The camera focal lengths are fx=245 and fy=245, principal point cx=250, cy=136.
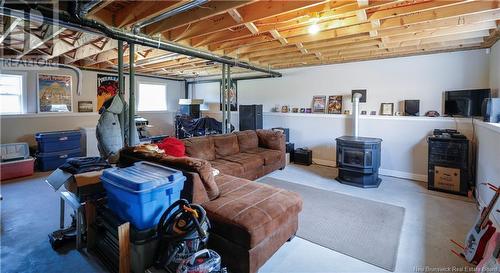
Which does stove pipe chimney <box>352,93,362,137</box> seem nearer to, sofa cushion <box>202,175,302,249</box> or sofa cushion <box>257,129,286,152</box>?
sofa cushion <box>257,129,286,152</box>

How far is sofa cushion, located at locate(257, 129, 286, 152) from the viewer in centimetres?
529

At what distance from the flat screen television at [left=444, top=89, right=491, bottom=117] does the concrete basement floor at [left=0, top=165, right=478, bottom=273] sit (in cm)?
144

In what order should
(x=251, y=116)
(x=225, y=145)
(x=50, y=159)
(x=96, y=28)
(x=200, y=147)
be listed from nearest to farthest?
(x=96, y=28)
(x=200, y=147)
(x=225, y=145)
(x=50, y=159)
(x=251, y=116)

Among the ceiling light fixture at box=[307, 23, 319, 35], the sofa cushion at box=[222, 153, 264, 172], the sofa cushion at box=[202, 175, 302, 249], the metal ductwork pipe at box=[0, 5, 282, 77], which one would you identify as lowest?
the sofa cushion at box=[202, 175, 302, 249]

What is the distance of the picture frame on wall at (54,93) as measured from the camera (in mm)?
5727

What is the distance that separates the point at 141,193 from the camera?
1743 millimetres

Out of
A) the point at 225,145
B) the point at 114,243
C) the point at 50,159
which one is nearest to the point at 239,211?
the point at 114,243

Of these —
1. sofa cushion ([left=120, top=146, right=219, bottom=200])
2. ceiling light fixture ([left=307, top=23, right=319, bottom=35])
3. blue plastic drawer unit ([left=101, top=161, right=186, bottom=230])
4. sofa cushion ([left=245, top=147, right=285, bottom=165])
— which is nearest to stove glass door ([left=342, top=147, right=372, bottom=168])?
sofa cushion ([left=245, top=147, right=285, bottom=165])

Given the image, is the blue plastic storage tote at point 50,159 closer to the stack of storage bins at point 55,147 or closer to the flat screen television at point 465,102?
the stack of storage bins at point 55,147

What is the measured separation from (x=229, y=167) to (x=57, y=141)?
418 cm

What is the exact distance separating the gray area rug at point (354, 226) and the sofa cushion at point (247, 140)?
5.57 ft

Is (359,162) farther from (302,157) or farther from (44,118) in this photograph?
(44,118)

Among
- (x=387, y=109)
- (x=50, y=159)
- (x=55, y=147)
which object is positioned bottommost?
(x=50, y=159)

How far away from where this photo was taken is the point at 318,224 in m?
2.88
